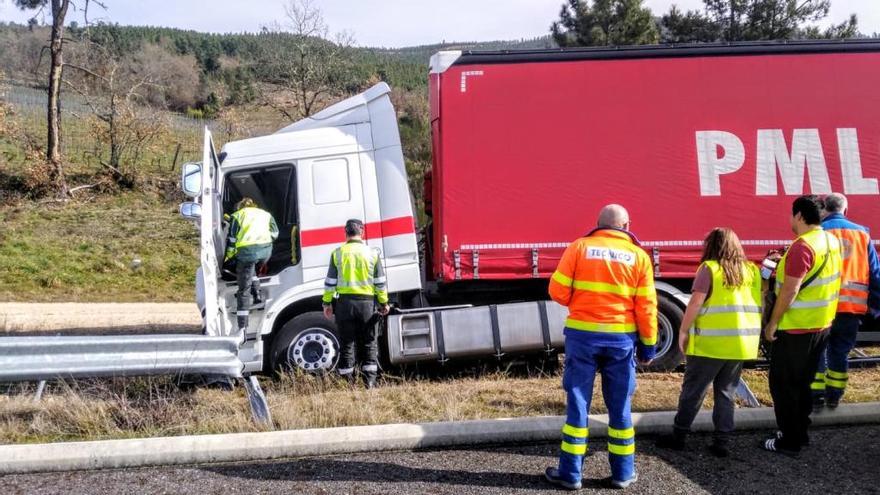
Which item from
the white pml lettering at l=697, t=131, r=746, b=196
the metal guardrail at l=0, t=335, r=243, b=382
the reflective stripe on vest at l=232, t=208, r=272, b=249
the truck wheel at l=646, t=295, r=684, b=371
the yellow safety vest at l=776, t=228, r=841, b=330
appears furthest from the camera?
the truck wheel at l=646, t=295, r=684, b=371

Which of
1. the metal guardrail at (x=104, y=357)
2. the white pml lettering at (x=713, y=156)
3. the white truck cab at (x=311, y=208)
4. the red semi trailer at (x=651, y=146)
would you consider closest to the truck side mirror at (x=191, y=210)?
the white truck cab at (x=311, y=208)

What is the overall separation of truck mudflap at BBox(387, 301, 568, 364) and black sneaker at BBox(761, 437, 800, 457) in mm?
2418

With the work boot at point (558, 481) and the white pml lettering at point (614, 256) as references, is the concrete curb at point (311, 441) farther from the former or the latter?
the white pml lettering at point (614, 256)

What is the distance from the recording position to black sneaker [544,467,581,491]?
4090mm

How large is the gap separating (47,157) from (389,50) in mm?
41046

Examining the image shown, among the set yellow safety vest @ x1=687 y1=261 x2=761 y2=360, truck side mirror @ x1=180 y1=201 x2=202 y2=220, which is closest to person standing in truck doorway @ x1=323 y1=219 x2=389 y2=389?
truck side mirror @ x1=180 y1=201 x2=202 y2=220

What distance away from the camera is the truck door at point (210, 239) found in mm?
6402

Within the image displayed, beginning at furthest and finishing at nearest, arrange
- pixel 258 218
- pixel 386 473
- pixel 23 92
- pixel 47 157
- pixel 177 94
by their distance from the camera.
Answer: pixel 177 94 → pixel 23 92 → pixel 47 157 → pixel 258 218 → pixel 386 473

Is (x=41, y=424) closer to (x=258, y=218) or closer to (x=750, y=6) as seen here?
(x=258, y=218)

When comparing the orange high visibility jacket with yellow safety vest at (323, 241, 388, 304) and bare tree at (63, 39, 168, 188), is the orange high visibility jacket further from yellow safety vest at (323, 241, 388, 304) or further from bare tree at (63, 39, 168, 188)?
bare tree at (63, 39, 168, 188)

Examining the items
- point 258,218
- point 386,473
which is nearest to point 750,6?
point 258,218

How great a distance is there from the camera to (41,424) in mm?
4953

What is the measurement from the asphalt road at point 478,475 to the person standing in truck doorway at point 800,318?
0.87 feet

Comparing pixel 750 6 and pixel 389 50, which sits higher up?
pixel 389 50
